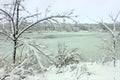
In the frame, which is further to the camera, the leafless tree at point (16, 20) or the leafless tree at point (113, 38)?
the leafless tree at point (113, 38)

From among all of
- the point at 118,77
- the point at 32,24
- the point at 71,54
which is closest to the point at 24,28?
the point at 32,24

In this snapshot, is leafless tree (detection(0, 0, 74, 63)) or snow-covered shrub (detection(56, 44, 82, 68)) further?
snow-covered shrub (detection(56, 44, 82, 68))

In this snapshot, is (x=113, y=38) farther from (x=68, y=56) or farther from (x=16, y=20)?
(x=16, y=20)

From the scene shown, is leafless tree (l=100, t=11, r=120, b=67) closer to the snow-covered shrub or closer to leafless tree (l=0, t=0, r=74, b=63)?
the snow-covered shrub

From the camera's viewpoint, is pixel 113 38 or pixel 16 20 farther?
pixel 113 38

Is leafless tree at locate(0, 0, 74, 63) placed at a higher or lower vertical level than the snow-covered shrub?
higher

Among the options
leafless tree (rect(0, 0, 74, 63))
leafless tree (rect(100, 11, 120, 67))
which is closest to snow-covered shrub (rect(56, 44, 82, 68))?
leafless tree (rect(100, 11, 120, 67))

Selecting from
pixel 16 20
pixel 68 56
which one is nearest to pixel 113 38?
pixel 68 56

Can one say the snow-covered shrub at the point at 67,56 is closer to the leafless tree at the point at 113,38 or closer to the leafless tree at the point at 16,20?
the leafless tree at the point at 113,38

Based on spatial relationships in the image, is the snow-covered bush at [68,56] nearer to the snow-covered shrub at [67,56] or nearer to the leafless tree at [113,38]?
the snow-covered shrub at [67,56]

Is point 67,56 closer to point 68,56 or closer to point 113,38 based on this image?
point 68,56

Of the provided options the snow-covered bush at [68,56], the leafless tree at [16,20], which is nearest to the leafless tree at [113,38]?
the snow-covered bush at [68,56]

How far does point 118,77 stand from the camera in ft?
37.9

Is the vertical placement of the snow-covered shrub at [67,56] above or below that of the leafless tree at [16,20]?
below
